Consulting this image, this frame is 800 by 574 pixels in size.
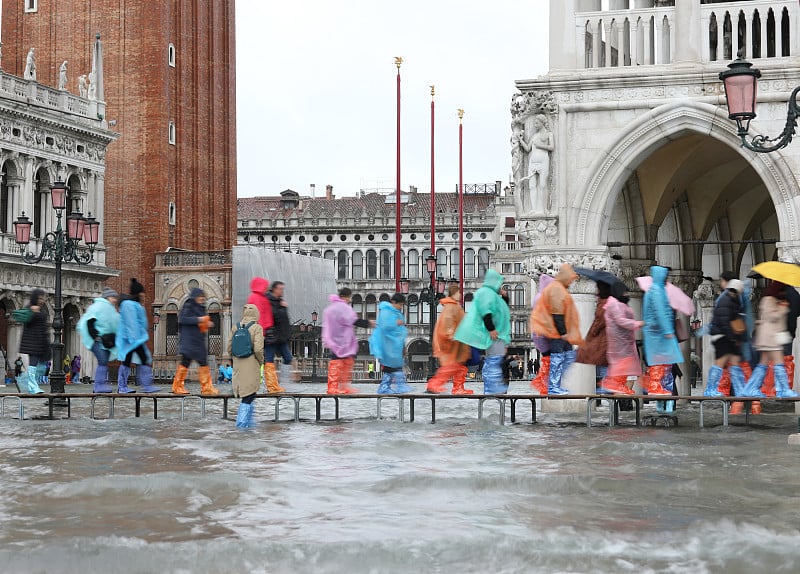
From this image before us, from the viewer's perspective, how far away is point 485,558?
22.0ft

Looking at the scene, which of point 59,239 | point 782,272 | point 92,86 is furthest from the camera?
point 92,86

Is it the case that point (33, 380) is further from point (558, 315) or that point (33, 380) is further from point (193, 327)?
point (558, 315)

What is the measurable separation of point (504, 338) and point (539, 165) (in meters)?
2.89

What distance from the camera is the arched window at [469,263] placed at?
3489 inches

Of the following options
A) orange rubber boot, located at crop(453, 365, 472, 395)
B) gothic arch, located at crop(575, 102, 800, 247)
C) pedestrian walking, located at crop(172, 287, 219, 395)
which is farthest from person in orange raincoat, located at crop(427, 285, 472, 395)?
pedestrian walking, located at crop(172, 287, 219, 395)

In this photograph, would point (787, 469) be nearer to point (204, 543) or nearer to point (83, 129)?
point (204, 543)

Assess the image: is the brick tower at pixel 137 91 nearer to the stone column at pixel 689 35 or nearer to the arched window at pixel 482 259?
the stone column at pixel 689 35

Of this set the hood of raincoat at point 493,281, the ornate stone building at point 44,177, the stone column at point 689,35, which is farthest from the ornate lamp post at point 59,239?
the ornate stone building at point 44,177

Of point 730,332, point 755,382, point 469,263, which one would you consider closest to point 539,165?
point 730,332

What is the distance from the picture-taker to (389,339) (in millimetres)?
16656

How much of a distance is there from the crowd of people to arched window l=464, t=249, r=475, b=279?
71458mm

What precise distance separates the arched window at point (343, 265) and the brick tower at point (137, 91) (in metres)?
37.7

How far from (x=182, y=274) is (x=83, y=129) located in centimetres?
705

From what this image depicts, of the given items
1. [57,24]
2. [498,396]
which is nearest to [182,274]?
[57,24]
